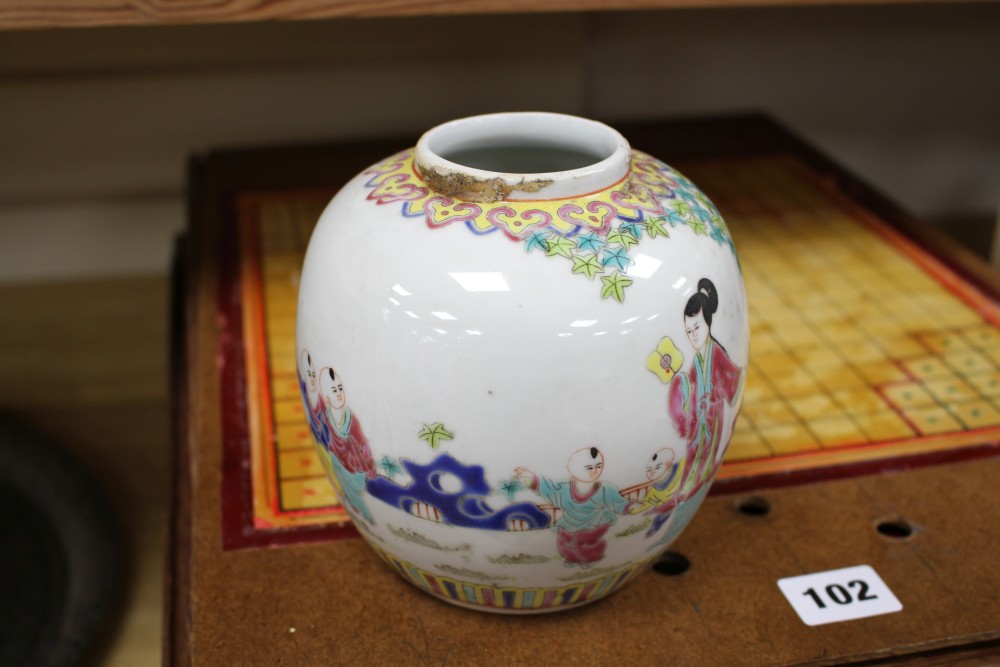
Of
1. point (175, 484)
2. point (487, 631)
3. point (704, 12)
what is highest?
point (704, 12)

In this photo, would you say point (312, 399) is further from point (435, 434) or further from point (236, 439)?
point (236, 439)

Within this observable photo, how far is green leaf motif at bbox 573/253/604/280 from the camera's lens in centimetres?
53

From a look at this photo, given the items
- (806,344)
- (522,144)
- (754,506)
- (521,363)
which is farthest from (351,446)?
(806,344)

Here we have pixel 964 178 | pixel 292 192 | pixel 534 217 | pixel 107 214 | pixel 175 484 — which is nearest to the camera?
pixel 534 217

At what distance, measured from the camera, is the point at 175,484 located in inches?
36.9

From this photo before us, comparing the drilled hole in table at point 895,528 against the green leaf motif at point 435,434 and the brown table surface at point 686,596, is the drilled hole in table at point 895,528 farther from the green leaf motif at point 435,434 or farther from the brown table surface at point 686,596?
the green leaf motif at point 435,434

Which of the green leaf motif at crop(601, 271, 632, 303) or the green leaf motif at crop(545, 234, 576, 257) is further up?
the green leaf motif at crop(545, 234, 576, 257)

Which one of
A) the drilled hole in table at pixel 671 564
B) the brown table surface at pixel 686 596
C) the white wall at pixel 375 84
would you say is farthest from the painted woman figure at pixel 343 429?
the white wall at pixel 375 84

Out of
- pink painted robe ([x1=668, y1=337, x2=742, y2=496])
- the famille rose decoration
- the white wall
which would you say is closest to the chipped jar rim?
the famille rose decoration

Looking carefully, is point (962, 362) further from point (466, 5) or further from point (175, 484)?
point (175, 484)

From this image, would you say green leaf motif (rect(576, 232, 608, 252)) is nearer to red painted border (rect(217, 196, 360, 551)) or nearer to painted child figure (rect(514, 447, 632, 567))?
painted child figure (rect(514, 447, 632, 567))

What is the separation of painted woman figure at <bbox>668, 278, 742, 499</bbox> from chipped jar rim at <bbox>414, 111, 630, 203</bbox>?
0.09 meters

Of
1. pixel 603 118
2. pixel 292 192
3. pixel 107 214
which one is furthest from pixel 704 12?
pixel 107 214

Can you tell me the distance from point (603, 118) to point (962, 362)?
0.69 metres
